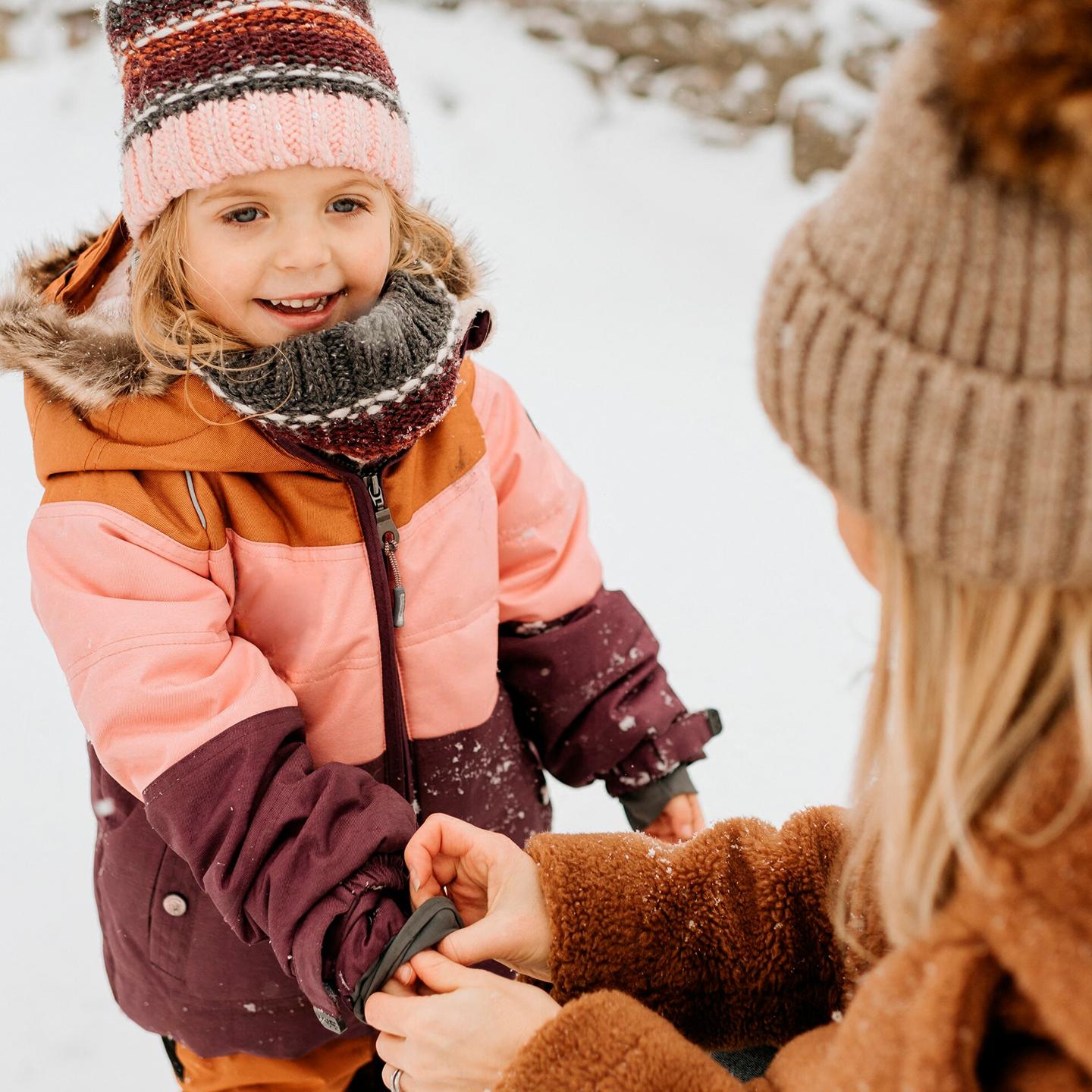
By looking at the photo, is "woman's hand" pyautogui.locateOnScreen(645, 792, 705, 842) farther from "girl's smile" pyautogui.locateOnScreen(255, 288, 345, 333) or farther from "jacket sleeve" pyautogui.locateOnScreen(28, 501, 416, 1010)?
"girl's smile" pyautogui.locateOnScreen(255, 288, 345, 333)

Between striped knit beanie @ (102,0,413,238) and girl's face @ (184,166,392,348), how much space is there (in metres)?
0.03

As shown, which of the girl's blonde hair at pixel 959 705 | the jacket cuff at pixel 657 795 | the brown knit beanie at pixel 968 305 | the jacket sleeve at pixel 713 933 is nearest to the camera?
the brown knit beanie at pixel 968 305

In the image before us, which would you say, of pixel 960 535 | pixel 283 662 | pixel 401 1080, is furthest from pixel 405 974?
pixel 960 535

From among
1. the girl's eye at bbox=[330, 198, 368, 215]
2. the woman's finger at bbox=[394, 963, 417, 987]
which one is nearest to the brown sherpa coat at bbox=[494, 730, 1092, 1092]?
the woman's finger at bbox=[394, 963, 417, 987]

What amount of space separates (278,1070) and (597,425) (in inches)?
88.1

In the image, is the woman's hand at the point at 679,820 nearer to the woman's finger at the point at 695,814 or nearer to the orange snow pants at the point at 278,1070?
the woman's finger at the point at 695,814

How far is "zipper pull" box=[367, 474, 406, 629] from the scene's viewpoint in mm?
1286

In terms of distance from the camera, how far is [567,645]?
154cm

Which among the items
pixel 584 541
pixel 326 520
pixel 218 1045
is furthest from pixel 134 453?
pixel 218 1045

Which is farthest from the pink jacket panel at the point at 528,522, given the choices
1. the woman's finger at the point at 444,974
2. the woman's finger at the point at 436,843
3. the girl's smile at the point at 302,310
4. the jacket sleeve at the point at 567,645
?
the woman's finger at the point at 444,974

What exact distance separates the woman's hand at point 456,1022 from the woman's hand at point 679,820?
1.66 ft

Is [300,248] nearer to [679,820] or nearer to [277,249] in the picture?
[277,249]

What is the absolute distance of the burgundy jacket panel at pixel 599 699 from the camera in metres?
1.54

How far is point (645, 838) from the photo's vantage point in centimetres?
126
